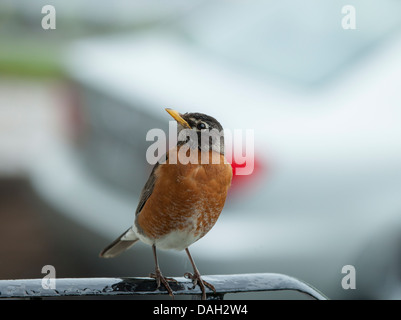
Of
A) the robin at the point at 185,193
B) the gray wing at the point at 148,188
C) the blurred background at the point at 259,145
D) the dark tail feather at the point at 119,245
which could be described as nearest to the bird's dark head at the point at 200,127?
the robin at the point at 185,193

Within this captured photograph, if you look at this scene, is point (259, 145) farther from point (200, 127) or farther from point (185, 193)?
point (200, 127)

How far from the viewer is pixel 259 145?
2.72 meters

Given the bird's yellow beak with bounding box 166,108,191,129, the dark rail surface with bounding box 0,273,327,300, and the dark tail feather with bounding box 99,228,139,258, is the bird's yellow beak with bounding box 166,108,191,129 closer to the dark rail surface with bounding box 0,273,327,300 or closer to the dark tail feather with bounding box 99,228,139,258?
the dark rail surface with bounding box 0,273,327,300

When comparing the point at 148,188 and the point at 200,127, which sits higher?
the point at 200,127

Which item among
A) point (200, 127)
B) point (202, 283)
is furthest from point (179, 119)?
point (202, 283)

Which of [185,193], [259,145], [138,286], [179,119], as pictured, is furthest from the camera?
[259,145]

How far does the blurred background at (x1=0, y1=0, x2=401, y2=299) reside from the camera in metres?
2.52

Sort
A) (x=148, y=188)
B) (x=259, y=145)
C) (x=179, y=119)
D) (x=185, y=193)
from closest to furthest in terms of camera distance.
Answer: (x=179, y=119) < (x=185, y=193) < (x=148, y=188) < (x=259, y=145)

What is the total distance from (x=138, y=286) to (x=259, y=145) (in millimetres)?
1386

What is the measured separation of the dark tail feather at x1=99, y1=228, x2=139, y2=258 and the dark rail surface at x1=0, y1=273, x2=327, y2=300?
12.6 inches

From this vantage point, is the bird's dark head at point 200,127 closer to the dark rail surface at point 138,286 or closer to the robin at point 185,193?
the robin at point 185,193

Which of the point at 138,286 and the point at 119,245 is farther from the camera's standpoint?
the point at 119,245

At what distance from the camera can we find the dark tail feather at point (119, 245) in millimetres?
1922

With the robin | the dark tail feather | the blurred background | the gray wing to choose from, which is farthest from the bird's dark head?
the blurred background
